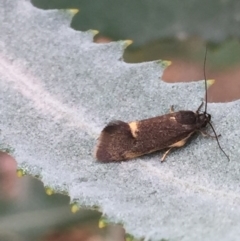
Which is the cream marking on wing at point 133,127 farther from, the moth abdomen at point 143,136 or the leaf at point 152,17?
the leaf at point 152,17

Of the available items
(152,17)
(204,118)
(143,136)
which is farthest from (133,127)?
(152,17)

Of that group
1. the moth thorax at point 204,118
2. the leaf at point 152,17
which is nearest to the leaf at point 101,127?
the moth thorax at point 204,118

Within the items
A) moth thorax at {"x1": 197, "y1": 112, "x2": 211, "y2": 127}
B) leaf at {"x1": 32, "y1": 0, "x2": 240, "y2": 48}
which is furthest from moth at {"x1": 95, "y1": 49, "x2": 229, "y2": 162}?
leaf at {"x1": 32, "y1": 0, "x2": 240, "y2": 48}

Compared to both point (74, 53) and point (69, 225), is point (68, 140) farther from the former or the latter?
point (69, 225)

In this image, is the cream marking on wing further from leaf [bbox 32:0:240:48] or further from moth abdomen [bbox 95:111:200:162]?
leaf [bbox 32:0:240:48]

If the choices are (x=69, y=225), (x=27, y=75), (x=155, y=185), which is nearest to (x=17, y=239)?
(x=69, y=225)
